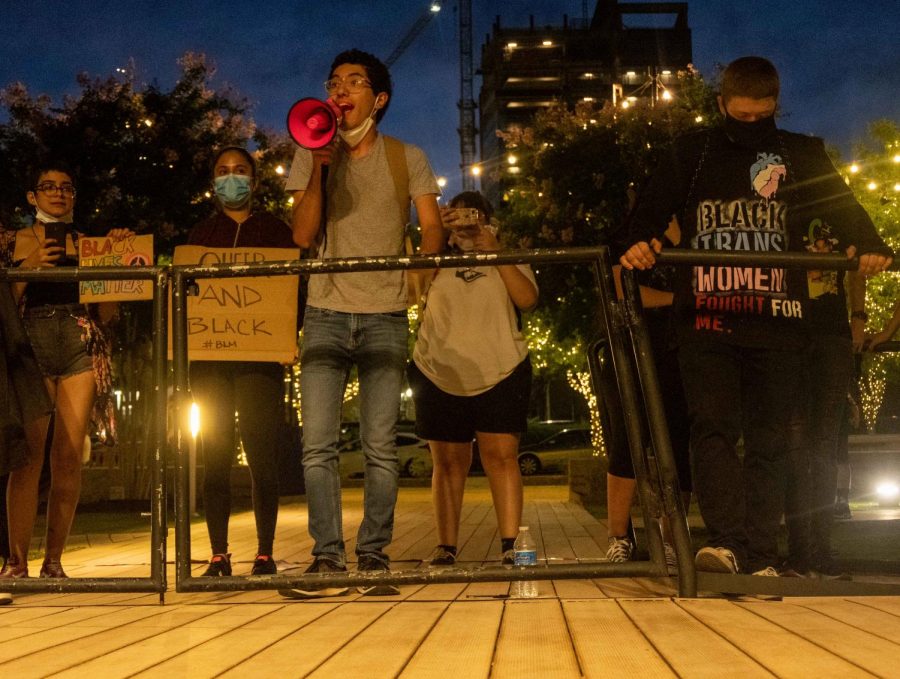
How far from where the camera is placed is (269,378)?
4.67m

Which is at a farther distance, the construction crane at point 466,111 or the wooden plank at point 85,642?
the construction crane at point 466,111

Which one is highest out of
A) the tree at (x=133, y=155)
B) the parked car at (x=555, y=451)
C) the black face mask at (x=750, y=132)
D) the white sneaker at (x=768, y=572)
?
the tree at (x=133, y=155)

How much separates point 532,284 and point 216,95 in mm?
12011

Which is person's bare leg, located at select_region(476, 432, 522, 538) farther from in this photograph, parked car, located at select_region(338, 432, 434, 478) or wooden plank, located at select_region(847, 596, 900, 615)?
parked car, located at select_region(338, 432, 434, 478)

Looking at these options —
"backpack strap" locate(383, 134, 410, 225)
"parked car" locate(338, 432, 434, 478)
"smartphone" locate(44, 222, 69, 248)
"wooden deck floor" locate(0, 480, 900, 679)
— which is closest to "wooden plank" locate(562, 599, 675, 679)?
"wooden deck floor" locate(0, 480, 900, 679)

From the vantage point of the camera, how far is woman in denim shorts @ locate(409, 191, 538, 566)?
487cm

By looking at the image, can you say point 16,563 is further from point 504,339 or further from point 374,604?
point 504,339

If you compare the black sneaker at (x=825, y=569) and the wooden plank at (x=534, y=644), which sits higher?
the wooden plank at (x=534, y=644)

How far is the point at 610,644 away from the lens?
2.70 meters

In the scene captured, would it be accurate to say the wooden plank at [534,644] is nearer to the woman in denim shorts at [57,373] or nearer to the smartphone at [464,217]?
the smartphone at [464,217]

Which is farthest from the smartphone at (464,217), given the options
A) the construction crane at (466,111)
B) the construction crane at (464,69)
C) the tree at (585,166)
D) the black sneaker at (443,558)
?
the construction crane at (466,111)

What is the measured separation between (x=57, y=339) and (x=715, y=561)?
278 cm

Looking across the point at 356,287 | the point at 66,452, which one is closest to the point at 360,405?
the point at 356,287

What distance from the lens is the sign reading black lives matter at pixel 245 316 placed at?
4574mm
